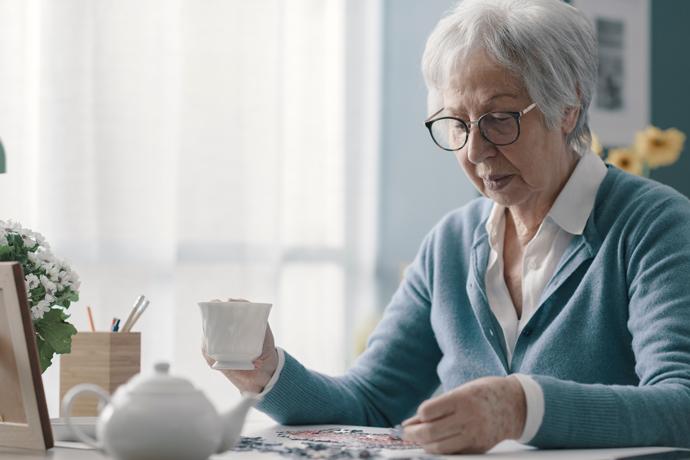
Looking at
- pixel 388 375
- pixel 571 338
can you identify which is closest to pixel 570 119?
pixel 571 338

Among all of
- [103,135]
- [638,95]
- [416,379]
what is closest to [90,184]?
[103,135]

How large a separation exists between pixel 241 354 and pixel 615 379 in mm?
670

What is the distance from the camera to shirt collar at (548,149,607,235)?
1.25m

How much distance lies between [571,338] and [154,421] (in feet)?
2.64

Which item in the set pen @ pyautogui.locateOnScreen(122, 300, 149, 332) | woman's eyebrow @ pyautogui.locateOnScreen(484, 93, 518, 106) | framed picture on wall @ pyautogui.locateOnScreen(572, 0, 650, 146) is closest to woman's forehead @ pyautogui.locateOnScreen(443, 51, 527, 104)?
woman's eyebrow @ pyautogui.locateOnScreen(484, 93, 518, 106)

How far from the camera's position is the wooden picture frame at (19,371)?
780 millimetres

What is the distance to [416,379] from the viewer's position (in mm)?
1438

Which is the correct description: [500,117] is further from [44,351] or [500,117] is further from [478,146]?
[44,351]

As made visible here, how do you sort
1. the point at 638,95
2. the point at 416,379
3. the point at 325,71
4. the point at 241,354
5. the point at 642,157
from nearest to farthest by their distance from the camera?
the point at 241,354 < the point at 416,379 < the point at 642,157 < the point at 325,71 < the point at 638,95

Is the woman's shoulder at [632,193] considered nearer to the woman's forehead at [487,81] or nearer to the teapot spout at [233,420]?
the woman's forehead at [487,81]

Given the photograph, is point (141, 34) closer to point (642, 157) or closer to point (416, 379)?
point (416, 379)

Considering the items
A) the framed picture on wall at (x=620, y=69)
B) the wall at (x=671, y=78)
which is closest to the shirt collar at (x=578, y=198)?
the framed picture on wall at (x=620, y=69)

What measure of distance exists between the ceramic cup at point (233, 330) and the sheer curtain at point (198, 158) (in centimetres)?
139

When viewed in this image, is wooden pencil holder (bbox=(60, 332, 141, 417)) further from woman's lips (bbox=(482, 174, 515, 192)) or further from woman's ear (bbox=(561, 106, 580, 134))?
woman's ear (bbox=(561, 106, 580, 134))
